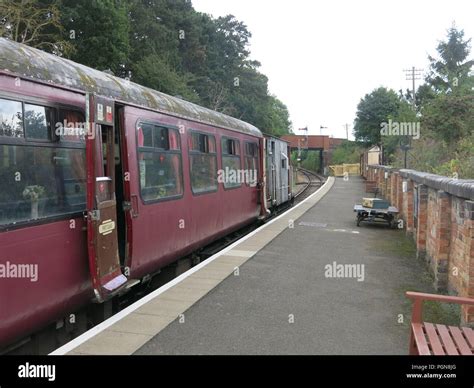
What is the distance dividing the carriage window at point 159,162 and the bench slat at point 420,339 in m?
3.74

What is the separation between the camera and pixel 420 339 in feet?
13.0

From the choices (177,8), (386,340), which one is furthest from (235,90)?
(386,340)

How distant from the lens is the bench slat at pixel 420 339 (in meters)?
3.73

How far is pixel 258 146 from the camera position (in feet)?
46.3

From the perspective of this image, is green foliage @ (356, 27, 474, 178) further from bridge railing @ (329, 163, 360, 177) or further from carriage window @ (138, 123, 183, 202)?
bridge railing @ (329, 163, 360, 177)

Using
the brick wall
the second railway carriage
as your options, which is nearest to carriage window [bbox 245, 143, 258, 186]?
the second railway carriage

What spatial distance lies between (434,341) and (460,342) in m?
0.21

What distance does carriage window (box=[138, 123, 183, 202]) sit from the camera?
6449 millimetres

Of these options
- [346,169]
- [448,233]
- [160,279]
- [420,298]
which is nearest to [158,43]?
[346,169]

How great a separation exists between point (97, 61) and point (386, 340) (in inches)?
1028

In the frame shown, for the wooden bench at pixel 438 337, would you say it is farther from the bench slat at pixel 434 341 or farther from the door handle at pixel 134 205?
the door handle at pixel 134 205

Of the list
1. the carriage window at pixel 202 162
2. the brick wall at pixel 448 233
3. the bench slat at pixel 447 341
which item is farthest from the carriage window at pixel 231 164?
the bench slat at pixel 447 341
